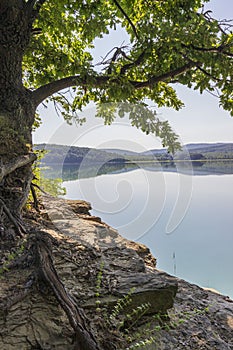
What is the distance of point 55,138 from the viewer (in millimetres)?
7301

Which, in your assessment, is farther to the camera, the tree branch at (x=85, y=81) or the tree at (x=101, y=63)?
the tree branch at (x=85, y=81)

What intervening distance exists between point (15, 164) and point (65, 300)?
2.40 meters

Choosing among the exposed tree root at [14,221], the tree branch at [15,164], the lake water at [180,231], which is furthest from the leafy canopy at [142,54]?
the lake water at [180,231]

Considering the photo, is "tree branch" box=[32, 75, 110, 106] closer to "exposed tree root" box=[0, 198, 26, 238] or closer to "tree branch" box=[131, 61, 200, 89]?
"tree branch" box=[131, 61, 200, 89]

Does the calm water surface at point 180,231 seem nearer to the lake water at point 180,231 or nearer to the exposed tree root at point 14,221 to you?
the lake water at point 180,231

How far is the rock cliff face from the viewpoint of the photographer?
1927mm

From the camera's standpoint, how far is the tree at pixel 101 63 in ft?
13.8

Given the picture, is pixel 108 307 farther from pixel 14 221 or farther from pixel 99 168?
pixel 99 168

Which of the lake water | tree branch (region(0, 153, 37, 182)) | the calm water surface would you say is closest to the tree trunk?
tree branch (region(0, 153, 37, 182))

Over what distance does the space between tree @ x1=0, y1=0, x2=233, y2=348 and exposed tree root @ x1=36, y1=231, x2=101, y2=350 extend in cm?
90

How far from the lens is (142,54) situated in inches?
209

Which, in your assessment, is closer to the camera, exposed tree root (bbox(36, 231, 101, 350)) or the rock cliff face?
exposed tree root (bbox(36, 231, 101, 350))

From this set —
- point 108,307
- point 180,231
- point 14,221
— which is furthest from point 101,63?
point 180,231

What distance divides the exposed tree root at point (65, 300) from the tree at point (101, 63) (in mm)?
897
